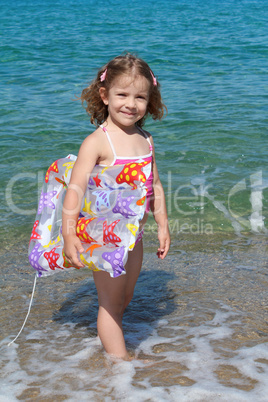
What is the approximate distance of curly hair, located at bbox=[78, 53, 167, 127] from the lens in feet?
8.87

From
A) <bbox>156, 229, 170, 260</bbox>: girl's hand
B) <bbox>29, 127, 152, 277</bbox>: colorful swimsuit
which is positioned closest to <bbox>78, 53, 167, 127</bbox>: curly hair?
<bbox>29, 127, 152, 277</bbox>: colorful swimsuit

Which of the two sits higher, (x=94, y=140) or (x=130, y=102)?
(x=130, y=102)

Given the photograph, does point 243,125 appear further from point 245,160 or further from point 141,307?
point 141,307

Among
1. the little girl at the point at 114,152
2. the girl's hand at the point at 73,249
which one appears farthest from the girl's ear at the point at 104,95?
the girl's hand at the point at 73,249

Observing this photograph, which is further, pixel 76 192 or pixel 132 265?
pixel 132 265

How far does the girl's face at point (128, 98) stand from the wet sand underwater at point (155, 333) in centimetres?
135

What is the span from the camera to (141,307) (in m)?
3.55

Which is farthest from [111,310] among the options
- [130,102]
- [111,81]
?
[111,81]

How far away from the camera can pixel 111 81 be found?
9.01 ft

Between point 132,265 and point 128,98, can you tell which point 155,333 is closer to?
point 132,265

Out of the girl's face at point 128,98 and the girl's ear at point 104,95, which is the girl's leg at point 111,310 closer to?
the girl's face at point 128,98

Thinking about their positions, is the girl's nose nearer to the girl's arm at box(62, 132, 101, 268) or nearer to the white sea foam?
the girl's arm at box(62, 132, 101, 268)

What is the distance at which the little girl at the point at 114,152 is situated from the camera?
8.66ft

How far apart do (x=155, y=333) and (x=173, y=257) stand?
1218 millimetres
